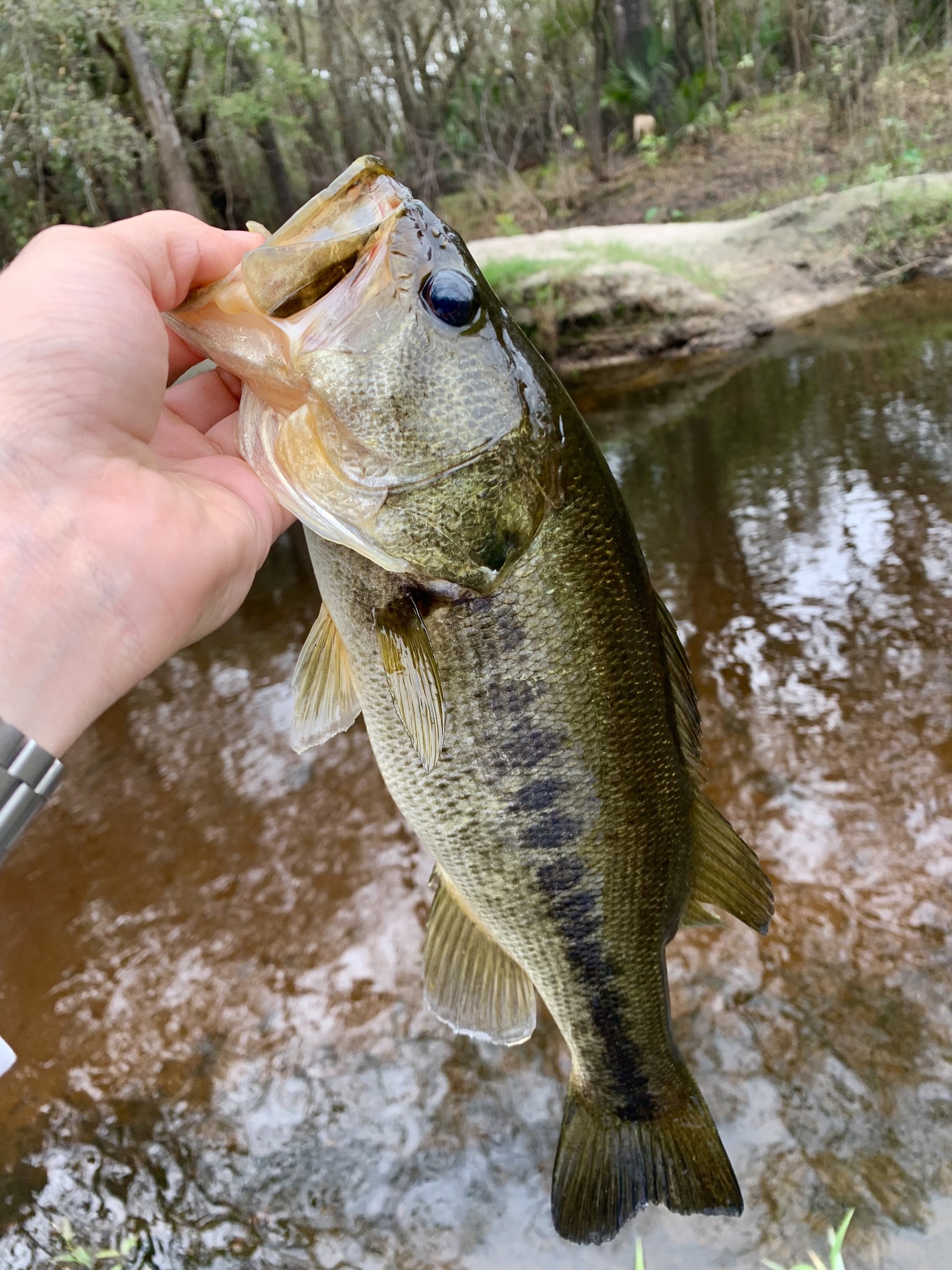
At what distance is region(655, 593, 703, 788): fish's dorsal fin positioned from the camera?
5.59 ft

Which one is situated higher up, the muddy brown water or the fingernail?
the fingernail

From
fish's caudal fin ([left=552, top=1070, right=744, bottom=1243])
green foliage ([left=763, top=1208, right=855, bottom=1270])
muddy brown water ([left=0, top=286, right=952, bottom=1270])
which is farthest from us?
muddy brown water ([left=0, top=286, right=952, bottom=1270])

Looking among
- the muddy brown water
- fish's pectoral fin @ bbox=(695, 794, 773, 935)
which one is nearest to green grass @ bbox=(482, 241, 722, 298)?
the muddy brown water

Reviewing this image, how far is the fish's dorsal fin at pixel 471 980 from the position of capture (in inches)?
73.9

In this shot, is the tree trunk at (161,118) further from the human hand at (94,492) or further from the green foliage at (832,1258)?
the green foliage at (832,1258)

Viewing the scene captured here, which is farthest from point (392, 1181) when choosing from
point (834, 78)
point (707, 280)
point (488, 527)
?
point (834, 78)

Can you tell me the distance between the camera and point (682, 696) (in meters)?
1.76

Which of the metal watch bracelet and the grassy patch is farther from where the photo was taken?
the grassy patch

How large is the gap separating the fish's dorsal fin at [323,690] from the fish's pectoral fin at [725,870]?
2.53ft

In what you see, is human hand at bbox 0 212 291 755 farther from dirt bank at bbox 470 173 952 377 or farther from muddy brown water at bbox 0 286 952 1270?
dirt bank at bbox 470 173 952 377

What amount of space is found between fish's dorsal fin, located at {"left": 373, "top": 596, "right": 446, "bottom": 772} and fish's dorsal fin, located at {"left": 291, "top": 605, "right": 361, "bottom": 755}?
223mm

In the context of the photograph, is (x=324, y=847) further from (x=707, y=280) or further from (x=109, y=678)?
(x=707, y=280)

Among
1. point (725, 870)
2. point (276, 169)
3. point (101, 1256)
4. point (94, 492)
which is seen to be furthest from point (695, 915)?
point (276, 169)

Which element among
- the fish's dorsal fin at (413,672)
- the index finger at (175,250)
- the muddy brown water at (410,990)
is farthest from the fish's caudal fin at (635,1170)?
the index finger at (175,250)
